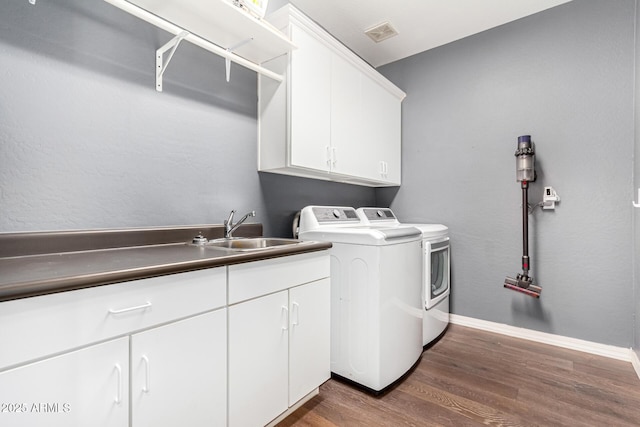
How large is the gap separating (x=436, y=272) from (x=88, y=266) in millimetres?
2283

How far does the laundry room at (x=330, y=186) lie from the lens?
1138 mm

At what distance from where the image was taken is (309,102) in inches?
79.6

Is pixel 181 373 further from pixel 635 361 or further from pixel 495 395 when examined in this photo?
pixel 635 361

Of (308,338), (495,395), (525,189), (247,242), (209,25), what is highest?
(209,25)

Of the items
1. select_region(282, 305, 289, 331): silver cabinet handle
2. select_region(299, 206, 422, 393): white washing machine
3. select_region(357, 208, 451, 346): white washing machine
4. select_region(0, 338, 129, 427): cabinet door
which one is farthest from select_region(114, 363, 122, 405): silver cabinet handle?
select_region(357, 208, 451, 346): white washing machine

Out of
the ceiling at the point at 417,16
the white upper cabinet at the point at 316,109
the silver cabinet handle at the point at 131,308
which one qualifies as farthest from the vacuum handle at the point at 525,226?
the silver cabinet handle at the point at 131,308

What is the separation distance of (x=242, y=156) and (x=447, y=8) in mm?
2028

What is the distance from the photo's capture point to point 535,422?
149cm

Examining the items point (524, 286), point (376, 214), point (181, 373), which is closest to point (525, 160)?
point (524, 286)

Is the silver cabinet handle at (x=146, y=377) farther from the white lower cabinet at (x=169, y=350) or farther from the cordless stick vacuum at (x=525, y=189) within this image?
the cordless stick vacuum at (x=525, y=189)

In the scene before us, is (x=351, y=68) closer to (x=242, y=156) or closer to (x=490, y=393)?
(x=242, y=156)

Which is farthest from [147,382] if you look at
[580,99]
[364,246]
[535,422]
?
[580,99]

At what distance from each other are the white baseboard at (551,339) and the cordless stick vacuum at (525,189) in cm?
36

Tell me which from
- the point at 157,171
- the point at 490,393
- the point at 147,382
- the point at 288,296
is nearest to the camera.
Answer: the point at 147,382
